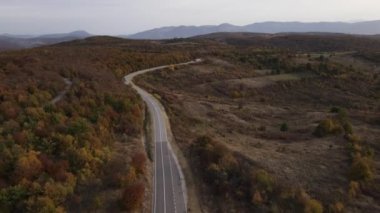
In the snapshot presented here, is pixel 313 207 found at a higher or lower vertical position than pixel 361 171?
lower

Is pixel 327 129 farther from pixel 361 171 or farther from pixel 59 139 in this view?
pixel 59 139

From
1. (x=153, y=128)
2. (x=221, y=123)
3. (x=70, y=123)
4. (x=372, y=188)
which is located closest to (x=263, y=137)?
(x=221, y=123)

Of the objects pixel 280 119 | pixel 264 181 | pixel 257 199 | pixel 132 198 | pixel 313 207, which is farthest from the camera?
pixel 280 119

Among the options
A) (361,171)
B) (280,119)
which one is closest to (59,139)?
(361,171)

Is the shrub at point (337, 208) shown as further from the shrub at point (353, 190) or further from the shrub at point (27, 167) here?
the shrub at point (27, 167)

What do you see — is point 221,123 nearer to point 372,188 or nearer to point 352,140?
point 352,140

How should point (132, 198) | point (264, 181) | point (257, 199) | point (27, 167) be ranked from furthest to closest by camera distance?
point (264, 181)
point (257, 199)
point (27, 167)
point (132, 198)

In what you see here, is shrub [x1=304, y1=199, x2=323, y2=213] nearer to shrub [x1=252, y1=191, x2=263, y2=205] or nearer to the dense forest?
shrub [x1=252, y1=191, x2=263, y2=205]

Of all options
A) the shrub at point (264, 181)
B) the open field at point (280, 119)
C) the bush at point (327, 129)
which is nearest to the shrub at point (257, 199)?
the open field at point (280, 119)

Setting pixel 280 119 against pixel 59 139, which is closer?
pixel 59 139
